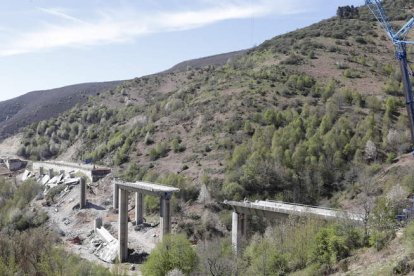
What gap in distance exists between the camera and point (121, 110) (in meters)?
113

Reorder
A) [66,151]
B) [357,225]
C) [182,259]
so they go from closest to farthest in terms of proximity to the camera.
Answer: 1. [357,225]
2. [182,259]
3. [66,151]

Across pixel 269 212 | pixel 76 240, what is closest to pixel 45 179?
pixel 76 240

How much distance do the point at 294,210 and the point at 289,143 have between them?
26.2 meters

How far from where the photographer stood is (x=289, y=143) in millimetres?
61094

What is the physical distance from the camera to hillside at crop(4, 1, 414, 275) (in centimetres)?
2991

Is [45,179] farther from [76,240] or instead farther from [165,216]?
[165,216]

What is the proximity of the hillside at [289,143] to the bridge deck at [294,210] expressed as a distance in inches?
57.4

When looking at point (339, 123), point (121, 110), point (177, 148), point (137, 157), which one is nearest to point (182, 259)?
point (339, 123)

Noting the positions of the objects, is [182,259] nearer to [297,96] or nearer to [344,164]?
[344,164]

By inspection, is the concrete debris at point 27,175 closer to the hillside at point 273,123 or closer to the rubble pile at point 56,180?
the rubble pile at point 56,180

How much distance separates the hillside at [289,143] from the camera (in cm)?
2991

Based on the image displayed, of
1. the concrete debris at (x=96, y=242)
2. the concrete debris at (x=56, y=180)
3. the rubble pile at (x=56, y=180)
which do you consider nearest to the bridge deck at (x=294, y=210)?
the concrete debris at (x=96, y=242)

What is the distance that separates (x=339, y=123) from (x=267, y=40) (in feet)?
212

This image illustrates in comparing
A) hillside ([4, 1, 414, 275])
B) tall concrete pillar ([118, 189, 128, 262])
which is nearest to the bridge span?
hillside ([4, 1, 414, 275])
